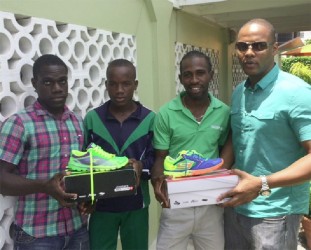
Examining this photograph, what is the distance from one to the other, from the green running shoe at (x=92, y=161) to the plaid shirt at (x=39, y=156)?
205mm

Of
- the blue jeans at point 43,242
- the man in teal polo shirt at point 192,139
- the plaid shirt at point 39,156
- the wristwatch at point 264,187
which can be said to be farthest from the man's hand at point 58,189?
the wristwatch at point 264,187

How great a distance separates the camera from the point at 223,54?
24.0 feet

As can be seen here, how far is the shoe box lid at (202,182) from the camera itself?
1.88 m

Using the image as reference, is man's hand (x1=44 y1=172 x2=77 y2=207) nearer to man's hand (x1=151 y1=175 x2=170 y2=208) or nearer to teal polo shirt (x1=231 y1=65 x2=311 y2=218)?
man's hand (x1=151 y1=175 x2=170 y2=208)

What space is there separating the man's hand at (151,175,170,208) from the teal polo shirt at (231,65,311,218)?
46 centimetres

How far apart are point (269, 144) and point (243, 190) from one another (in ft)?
1.04

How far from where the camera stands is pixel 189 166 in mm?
1938

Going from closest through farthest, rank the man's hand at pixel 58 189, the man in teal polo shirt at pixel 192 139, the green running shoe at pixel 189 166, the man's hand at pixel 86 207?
1. the man's hand at pixel 58 189
2. the green running shoe at pixel 189 166
3. the man's hand at pixel 86 207
4. the man in teal polo shirt at pixel 192 139

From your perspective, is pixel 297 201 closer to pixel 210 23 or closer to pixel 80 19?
pixel 80 19

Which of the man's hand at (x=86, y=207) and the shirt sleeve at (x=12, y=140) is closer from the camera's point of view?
the shirt sleeve at (x=12, y=140)

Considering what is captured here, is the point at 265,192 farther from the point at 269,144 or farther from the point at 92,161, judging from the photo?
the point at 92,161

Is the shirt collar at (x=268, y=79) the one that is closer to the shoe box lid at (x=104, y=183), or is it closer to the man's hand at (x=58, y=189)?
the shoe box lid at (x=104, y=183)

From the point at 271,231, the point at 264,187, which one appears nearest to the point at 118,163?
the point at 264,187

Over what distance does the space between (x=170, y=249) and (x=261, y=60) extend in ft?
4.21
